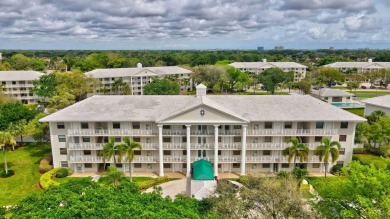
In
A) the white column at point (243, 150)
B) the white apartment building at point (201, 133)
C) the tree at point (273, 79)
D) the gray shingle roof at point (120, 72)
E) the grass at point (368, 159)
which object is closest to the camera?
the white column at point (243, 150)

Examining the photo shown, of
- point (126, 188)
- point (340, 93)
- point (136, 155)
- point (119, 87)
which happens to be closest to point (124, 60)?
point (119, 87)

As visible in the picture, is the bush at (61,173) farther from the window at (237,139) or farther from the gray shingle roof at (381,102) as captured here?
the gray shingle roof at (381,102)

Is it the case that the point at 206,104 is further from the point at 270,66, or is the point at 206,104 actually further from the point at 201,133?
the point at 270,66

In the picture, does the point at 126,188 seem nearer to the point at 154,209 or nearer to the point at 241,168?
the point at 154,209

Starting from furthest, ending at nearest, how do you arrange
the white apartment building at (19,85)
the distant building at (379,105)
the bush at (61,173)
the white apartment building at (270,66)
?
1. the white apartment building at (270,66)
2. the white apartment building at (19,85)
3. the distant building at (379,105)
4. the bush at (61,173)

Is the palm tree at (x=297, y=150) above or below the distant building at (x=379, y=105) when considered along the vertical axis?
below

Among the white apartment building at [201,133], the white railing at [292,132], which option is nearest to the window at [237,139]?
the white apartment building at [201,133]

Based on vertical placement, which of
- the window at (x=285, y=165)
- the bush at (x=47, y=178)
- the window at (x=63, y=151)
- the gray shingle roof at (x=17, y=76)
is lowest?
the bush at (x=47, y=178)
